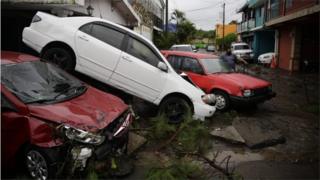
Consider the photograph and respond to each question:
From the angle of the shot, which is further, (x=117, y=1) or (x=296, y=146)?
(x=117, y=1)

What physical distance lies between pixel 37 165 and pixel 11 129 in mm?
601

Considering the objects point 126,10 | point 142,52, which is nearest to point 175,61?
point 142,52

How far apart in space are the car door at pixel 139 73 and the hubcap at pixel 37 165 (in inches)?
141

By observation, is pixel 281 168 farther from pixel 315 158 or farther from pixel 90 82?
pixel 90 82

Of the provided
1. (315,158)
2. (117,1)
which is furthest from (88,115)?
(117,1)

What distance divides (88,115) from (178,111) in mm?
3459

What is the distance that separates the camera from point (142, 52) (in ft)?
28.6

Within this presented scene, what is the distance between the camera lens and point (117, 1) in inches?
663

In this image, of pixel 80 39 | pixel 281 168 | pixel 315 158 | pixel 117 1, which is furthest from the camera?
pixel 117 1

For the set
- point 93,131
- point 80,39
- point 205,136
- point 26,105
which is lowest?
point 205,136

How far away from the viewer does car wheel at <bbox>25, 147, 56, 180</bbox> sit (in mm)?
5016

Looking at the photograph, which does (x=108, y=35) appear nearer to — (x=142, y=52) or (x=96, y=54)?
(x=96, y=54)

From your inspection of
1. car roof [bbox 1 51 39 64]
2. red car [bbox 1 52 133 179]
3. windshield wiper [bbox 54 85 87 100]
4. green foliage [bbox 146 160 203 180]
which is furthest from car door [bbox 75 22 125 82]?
green foliage [bbox 146 160 203 180]

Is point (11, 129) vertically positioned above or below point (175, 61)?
below
